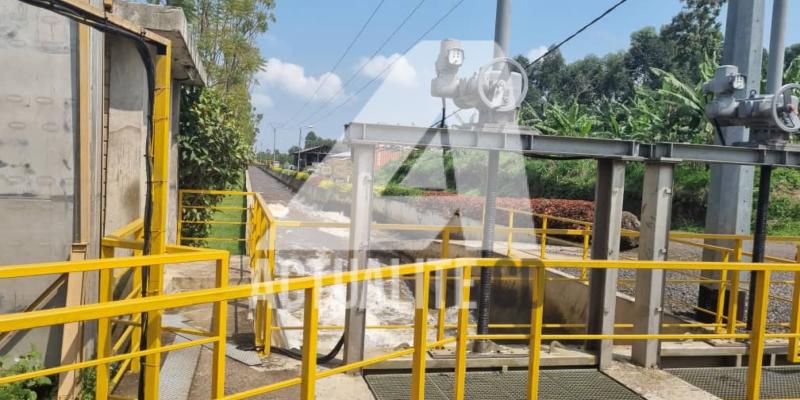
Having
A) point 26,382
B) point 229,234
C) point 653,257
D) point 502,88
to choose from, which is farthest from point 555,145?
point 229,234

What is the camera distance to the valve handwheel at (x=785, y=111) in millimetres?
5875

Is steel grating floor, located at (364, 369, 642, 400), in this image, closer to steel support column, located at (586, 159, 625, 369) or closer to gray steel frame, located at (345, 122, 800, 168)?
steel support column, located at (586, 159, 625, 369)

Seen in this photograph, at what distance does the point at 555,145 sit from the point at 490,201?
81 cm

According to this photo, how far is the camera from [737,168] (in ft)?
24.6

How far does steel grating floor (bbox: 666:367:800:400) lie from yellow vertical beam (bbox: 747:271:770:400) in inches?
22.1

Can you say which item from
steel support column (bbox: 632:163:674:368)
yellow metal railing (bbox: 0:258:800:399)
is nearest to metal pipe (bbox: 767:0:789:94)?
steel support column (bbox: 632:163:674:368)

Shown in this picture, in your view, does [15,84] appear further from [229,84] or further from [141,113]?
[229,84]

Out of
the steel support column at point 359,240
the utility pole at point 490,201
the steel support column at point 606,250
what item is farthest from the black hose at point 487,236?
the steel support column at point 359,240

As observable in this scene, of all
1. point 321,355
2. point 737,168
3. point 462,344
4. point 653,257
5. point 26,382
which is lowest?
point 321,355

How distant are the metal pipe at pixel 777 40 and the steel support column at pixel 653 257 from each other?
12.4 ft

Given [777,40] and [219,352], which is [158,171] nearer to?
[219,352]

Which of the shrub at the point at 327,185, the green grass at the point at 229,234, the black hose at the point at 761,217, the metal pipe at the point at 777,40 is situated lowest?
the green grass at the point at 229,234

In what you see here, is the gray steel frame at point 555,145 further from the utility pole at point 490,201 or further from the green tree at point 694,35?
the green tree at point 694,35

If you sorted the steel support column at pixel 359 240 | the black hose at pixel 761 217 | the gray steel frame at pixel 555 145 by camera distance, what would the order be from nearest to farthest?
the steel support column at pixel 359 240 < the gray steel frame at pixel 555 145 < the black hose at pixel 761 217
